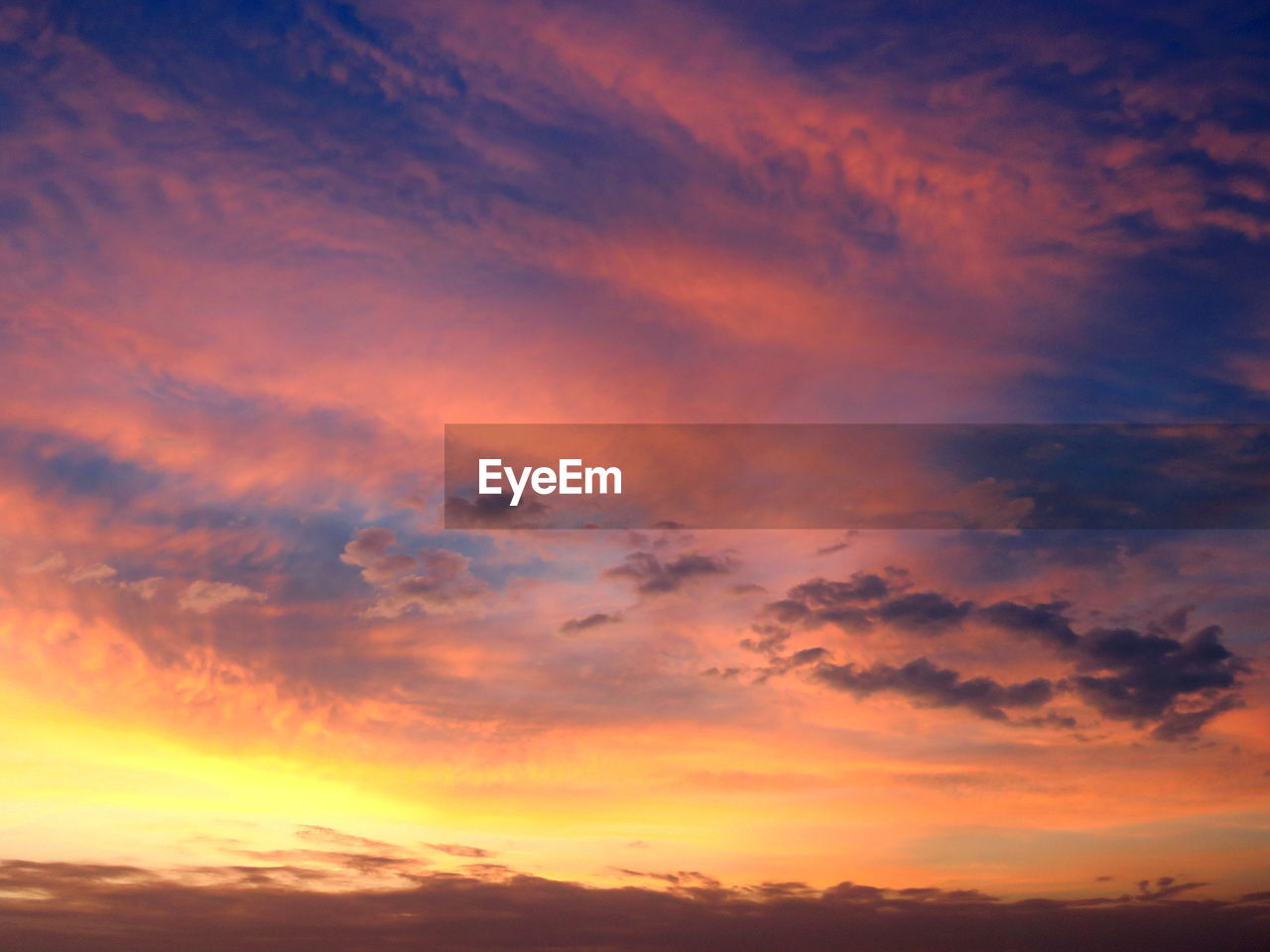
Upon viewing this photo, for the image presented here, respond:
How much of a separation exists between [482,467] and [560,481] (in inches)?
183

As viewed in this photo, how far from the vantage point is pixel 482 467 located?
58531 mm

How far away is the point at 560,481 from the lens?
193 feet
